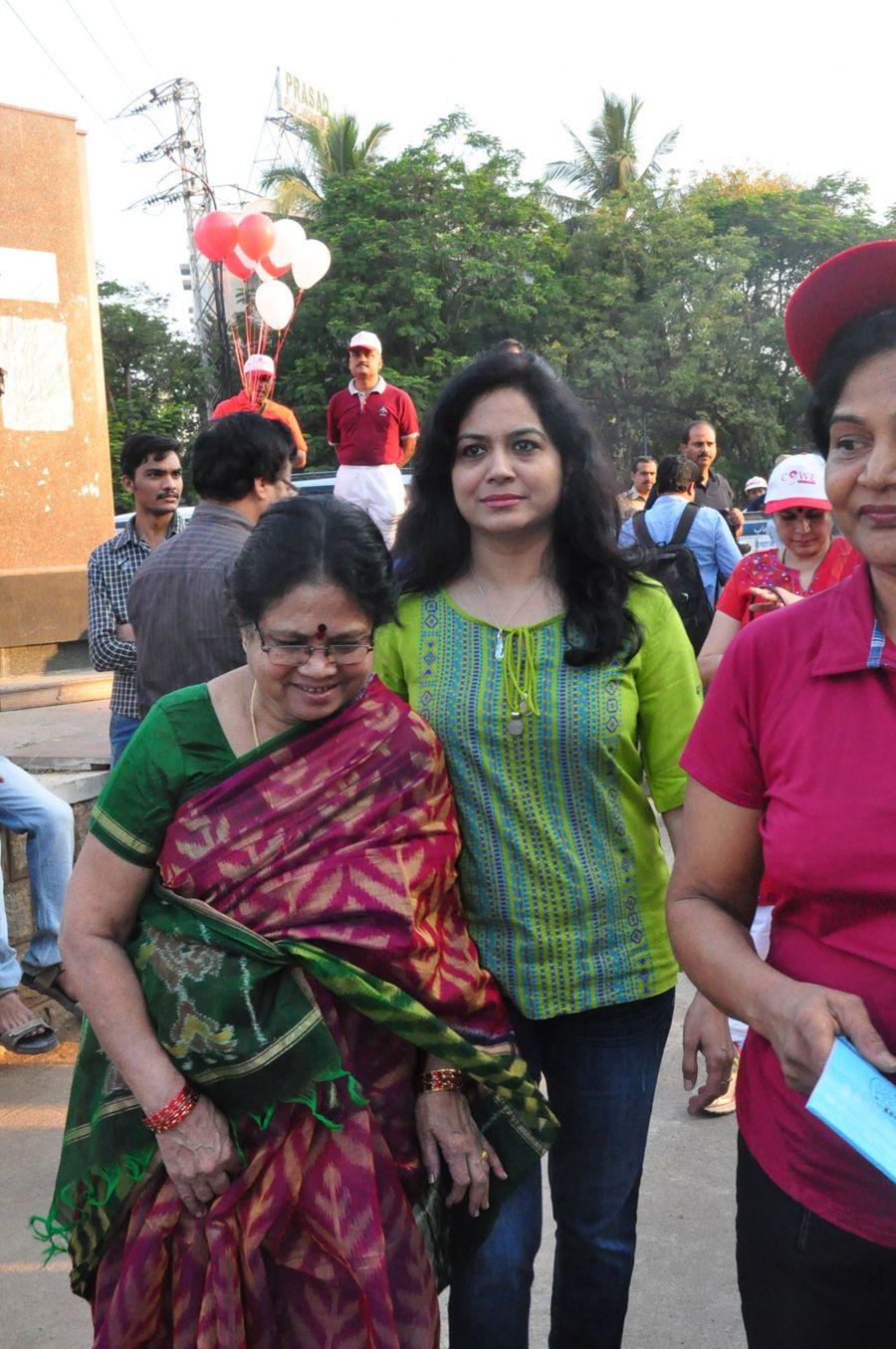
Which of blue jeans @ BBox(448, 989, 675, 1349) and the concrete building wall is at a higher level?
the concrete building wall

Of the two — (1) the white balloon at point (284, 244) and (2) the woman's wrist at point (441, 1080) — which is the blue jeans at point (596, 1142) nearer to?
(2) the woman's wrist at point (441, 1080)

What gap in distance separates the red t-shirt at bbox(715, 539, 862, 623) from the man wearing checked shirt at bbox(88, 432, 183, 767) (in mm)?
2022

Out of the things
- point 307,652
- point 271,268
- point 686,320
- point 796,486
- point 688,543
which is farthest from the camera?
point 686,320

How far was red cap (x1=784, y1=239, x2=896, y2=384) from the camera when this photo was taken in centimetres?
143

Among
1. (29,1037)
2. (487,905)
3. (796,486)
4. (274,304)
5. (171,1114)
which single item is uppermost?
(274,304)

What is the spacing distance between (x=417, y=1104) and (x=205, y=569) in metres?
1.85

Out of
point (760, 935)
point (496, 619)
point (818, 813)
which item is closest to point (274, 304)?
point (760, 935)

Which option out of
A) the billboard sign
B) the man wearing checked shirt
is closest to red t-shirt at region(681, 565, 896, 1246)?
the man wearing checked shirt

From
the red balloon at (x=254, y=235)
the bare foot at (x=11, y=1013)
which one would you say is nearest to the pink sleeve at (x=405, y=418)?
the red balloon at (x=254, y=235)

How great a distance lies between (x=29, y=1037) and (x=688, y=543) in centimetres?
381

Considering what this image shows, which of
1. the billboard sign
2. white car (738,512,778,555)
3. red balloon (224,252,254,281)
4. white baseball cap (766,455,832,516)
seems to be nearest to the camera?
white baseball cap (766,455,832,516)

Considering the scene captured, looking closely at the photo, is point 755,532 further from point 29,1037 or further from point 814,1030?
point 814,1030

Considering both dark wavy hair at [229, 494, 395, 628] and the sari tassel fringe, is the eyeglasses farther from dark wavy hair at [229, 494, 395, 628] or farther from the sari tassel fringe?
the sari tassel fringe

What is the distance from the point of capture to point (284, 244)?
11.2 metres
